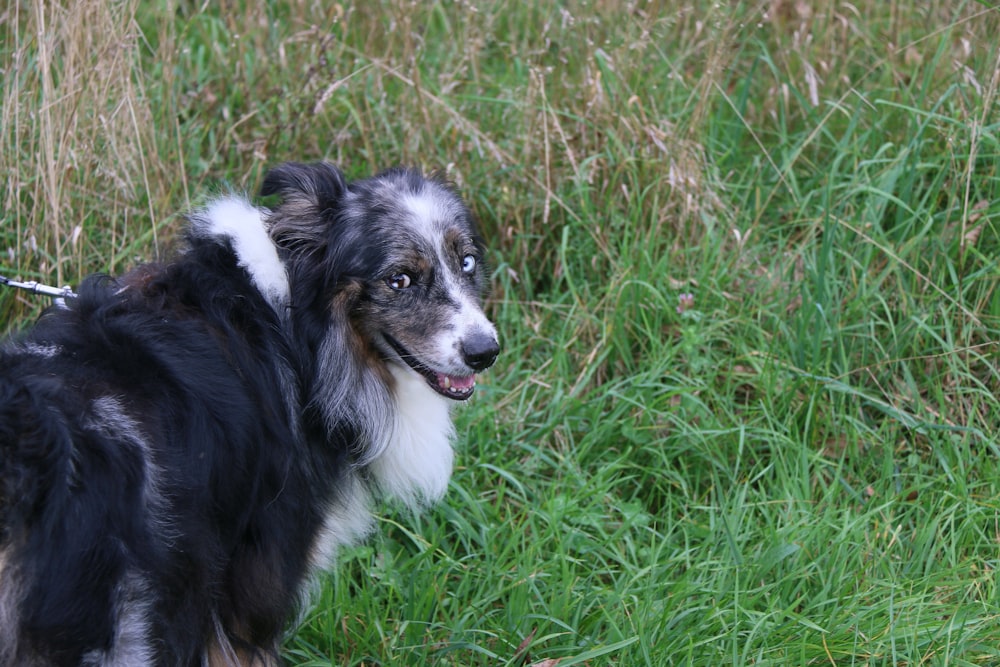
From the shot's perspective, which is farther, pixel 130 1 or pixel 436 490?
pixel 130 1

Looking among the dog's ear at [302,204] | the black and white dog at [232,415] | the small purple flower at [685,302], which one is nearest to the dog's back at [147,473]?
the black and white dog at [232,415]

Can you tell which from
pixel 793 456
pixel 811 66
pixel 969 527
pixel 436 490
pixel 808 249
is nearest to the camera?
pixel 436 490

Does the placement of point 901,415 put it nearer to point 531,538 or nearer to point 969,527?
point 969,527

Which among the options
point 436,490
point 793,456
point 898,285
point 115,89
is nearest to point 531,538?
point 436,490

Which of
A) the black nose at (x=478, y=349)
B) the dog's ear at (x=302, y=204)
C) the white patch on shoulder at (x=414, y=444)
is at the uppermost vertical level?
the dog's ear at (x=302, y=204)

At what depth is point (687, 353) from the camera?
12.9ft

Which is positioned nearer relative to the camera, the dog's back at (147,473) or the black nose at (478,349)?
the dog's back at (147,473)

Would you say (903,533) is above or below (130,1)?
below

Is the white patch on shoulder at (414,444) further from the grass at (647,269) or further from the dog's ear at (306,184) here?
the dog's ear at (306,184)

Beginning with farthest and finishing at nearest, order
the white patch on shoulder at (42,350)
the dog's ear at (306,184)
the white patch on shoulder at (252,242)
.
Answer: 1. the dog's ear at (306,184)
2. the white patch on shoulder at (252,242)
3. the white patch on shoulder at (42,350)

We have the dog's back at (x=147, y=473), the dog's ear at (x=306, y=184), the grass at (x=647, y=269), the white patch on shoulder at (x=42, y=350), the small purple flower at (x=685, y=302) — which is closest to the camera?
the dog's back at (x=147, y=473)

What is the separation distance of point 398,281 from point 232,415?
0.64m

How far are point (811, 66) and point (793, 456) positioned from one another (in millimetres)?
2122

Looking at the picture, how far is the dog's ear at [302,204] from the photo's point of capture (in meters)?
2.74
